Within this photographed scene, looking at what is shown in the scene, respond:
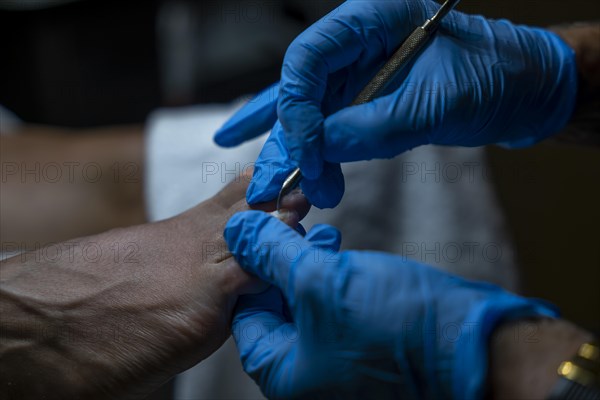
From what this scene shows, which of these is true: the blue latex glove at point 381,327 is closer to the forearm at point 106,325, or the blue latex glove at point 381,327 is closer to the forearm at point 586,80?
the forearm at point 106,325

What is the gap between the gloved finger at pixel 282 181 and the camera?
75 cm

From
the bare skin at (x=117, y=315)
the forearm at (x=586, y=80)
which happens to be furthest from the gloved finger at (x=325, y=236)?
the forearm at (x=586, y=80)

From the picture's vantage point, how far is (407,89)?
74 centimetres

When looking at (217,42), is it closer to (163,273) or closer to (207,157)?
(207,157)

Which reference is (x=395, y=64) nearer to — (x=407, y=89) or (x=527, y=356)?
(x=407, y=89)

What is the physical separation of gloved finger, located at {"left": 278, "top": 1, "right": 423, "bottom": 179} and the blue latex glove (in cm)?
13

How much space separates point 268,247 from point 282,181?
5.4 inches

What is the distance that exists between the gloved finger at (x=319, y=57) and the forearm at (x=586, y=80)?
0.36 meters

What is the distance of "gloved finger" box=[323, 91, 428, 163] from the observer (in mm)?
697

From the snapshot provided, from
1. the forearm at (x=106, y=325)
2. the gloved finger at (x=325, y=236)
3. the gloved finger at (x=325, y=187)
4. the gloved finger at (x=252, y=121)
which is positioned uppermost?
the gloved finger at (x=252, y=121)

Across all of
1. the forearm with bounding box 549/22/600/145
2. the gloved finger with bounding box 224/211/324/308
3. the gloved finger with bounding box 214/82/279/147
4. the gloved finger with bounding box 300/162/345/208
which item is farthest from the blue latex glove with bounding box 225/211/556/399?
the forearm with bounding box 549/22/600/145

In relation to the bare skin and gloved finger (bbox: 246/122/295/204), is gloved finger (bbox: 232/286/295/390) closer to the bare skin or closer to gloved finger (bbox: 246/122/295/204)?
the bare skin

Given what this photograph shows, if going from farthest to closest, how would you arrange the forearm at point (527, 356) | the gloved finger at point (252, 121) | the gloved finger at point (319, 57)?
1. the gloved finger at point (252, 121)
2. the gloved finger at point (319, 57)
3. the forearm at point (527, 356)

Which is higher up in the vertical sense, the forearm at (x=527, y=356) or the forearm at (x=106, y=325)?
the forearm at (x=527, y=356)
